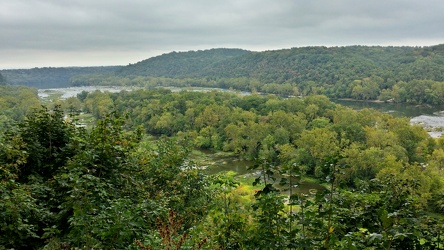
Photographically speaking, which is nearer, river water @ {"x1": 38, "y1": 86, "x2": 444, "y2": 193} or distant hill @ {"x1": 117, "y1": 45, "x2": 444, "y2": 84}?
river water @ {"x1": 38, "y1": 86, "x2": 444, "y2": 193}

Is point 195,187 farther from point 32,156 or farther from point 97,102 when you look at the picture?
point 97,102


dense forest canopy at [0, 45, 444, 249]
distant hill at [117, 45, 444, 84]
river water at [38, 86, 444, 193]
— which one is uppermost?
distant hill at [117, 45, 444, 84]

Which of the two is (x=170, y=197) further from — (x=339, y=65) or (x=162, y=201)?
(x=339, y=65)

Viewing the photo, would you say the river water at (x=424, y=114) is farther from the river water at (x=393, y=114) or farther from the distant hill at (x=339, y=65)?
Result: the distant hill at (x=339, y=65)

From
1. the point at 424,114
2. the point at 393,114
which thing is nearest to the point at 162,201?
the point at 393,114

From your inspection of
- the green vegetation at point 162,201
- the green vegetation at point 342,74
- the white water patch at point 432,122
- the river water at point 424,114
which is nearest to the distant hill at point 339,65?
the green vegetation at point 342,74

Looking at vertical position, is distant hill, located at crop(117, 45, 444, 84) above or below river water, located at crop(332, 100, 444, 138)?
above

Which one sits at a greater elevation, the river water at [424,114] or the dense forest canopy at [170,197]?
the dense forest canopy at [170,197]

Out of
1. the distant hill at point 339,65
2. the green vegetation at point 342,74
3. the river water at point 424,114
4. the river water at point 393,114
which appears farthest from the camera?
the distant hill at point 339,65

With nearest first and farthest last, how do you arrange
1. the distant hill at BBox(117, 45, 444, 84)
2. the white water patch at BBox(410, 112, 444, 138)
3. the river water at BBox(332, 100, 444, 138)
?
1. the white water patch at BBox(410, 112, 444, 138)
2. the river water at BBox(332, 100, 444, 138)
3. the distant hill at BBox(117, 45, 444, 84)

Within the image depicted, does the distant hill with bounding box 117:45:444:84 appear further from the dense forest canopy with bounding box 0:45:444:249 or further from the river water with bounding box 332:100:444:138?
the dense forest canopy with bounding box 0:45:444:249

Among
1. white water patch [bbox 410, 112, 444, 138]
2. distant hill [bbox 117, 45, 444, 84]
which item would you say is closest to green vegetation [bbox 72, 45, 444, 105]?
distant hill [bbox 117, 45, 444, 84]

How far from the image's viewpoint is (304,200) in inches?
156

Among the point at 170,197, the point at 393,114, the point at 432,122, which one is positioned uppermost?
the point at 170,197
